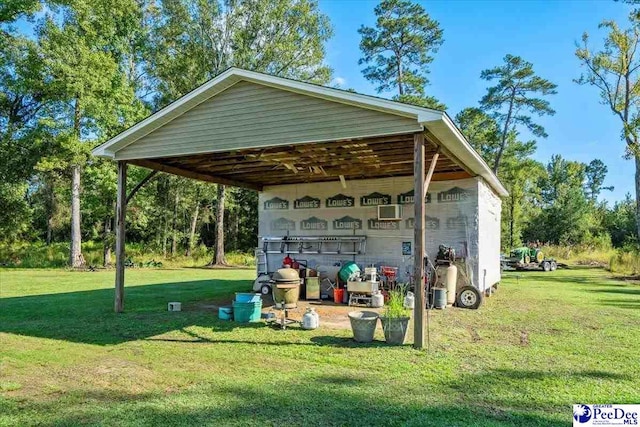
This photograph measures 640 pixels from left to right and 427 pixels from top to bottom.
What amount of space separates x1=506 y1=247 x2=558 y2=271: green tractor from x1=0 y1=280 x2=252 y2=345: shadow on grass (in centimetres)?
1344

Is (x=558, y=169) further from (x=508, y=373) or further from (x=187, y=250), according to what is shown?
(x=508, y=373)

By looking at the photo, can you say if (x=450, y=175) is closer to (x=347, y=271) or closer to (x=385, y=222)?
(x=385, y=222)

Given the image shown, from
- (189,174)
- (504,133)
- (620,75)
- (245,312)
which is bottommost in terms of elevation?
(245,312)

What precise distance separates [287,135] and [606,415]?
461 centimetres

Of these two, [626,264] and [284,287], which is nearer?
[284,287]

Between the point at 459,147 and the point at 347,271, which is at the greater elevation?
the point at 459,147

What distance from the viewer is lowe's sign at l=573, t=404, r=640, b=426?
3051 mm

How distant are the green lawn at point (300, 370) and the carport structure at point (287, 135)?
95cm

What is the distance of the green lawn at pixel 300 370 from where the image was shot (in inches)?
123

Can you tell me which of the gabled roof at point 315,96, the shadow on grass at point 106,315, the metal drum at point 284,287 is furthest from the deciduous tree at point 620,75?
the shadow on grass at point 106,315

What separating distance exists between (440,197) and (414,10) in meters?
15.0

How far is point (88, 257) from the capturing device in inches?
794

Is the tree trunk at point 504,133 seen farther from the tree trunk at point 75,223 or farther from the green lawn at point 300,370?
the tree trunk at point 75,223

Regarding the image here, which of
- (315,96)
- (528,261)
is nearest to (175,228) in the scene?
(528,261)
